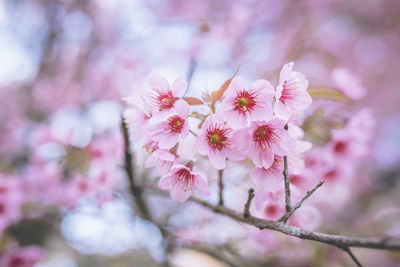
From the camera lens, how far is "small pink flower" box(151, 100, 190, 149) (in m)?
0.76

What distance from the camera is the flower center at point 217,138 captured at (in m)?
0.79

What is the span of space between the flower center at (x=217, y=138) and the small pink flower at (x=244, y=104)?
58 mm

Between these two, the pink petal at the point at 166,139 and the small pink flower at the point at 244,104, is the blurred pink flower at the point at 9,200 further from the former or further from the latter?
the small pink flower at the point at 244,104

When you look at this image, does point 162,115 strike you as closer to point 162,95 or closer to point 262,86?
point 162,95

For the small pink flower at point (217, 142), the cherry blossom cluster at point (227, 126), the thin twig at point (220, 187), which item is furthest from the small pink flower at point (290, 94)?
the thin twig at point (220, 187)

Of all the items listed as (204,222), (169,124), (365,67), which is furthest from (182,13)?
(169,124)

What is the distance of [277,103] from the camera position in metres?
0.75

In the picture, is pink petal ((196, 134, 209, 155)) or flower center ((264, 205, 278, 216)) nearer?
pink petal ((196, 134, 209, 155))

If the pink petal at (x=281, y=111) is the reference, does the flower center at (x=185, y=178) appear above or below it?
below

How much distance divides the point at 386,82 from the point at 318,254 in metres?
3.64

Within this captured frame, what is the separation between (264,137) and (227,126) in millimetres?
104

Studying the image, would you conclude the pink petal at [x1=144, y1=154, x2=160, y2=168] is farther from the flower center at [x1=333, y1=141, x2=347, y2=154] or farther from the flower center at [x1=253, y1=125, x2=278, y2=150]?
the flower center at [x1=333, y1=141, x2=347, y2=154]

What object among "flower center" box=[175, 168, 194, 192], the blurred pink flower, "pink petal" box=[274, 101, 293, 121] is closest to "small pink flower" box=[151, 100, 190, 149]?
"flower center" box=[175, 168, 194, 192]

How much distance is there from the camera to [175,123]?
792 millimetres
